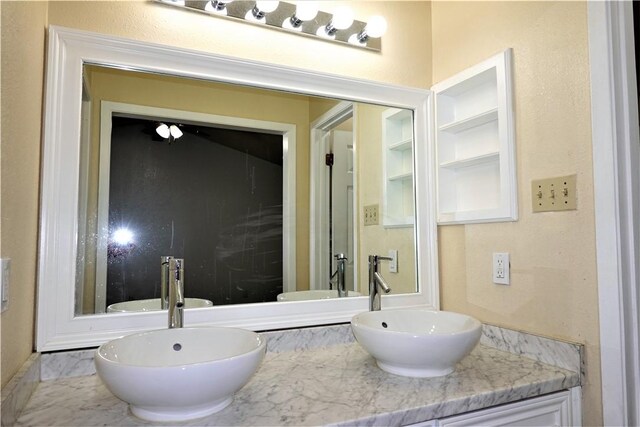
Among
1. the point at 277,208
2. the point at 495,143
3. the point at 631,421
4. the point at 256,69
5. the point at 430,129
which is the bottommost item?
the point at 631,421

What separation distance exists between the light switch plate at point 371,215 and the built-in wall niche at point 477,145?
284mm

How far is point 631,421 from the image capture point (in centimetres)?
108

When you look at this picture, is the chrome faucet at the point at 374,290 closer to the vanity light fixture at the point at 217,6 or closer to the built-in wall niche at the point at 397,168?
the built-in wall niche at the point at 397,168

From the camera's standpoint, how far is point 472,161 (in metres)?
1.60

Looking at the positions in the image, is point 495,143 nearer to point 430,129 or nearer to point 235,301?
point 430,129

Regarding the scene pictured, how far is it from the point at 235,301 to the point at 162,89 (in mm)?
775

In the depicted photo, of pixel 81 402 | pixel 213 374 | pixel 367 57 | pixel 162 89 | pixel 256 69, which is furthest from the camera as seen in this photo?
pixel 367 57

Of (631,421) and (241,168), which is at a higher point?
(241,168)

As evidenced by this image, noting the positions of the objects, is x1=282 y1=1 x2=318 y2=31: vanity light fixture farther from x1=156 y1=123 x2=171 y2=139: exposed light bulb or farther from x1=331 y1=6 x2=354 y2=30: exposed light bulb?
x1=156 y1=123 x2=171 y2=139: exposed light bulb

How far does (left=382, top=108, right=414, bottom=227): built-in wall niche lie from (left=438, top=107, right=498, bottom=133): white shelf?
165 mm

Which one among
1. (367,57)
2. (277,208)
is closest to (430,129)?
(367,57)

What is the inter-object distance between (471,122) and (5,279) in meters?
1.56

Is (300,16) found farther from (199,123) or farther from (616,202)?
(616,202)

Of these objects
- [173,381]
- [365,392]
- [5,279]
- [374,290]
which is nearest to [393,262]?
[374,290]
